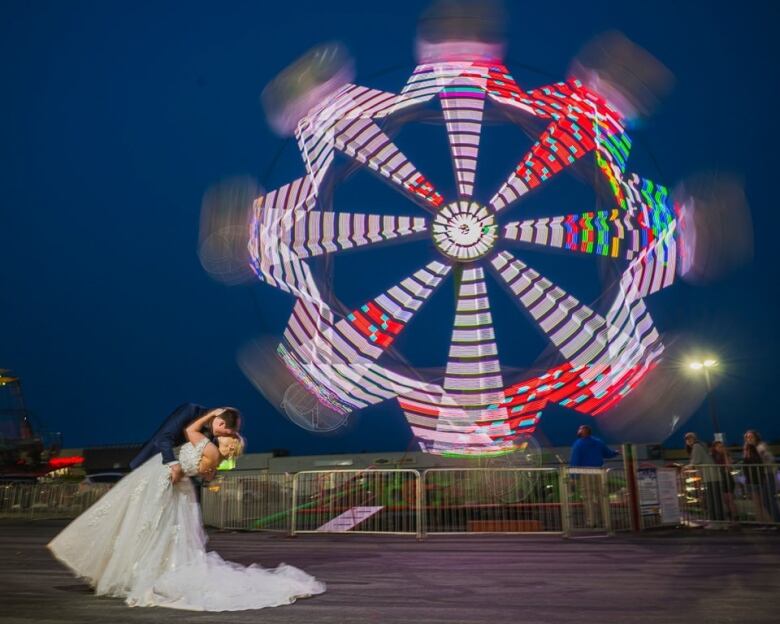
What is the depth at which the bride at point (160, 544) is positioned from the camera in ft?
13.0

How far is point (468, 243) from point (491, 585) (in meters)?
10.6

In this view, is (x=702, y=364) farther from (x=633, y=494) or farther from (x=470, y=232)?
(x=633, y=494)

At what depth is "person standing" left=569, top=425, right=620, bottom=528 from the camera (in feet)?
29.7

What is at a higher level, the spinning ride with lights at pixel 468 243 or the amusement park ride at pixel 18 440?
the spinning ride with lights at pixel 468 243

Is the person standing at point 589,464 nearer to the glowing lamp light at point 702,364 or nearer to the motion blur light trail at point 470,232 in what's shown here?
the motion blur light trail at point 470,232

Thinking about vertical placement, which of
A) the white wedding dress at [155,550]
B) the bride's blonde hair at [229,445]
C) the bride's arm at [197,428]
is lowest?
the white wedding dress at [155,550]

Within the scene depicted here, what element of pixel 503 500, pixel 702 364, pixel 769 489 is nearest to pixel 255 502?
pixel 503 500

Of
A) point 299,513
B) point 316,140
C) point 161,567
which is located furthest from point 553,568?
point 316,140

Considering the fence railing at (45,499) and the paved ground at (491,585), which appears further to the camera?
the fence railing at (45,499)

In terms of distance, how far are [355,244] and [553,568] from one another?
10.4 meters

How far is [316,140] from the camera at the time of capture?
1473cm

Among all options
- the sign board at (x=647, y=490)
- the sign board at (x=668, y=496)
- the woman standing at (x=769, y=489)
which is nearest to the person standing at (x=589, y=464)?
the sign board at (x=647, y=490)

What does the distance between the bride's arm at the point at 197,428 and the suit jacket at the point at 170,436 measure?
2.3 inches

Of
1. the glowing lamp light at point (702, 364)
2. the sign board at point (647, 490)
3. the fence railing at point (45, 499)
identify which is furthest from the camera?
the glowing lamp light at point (702, 364)
